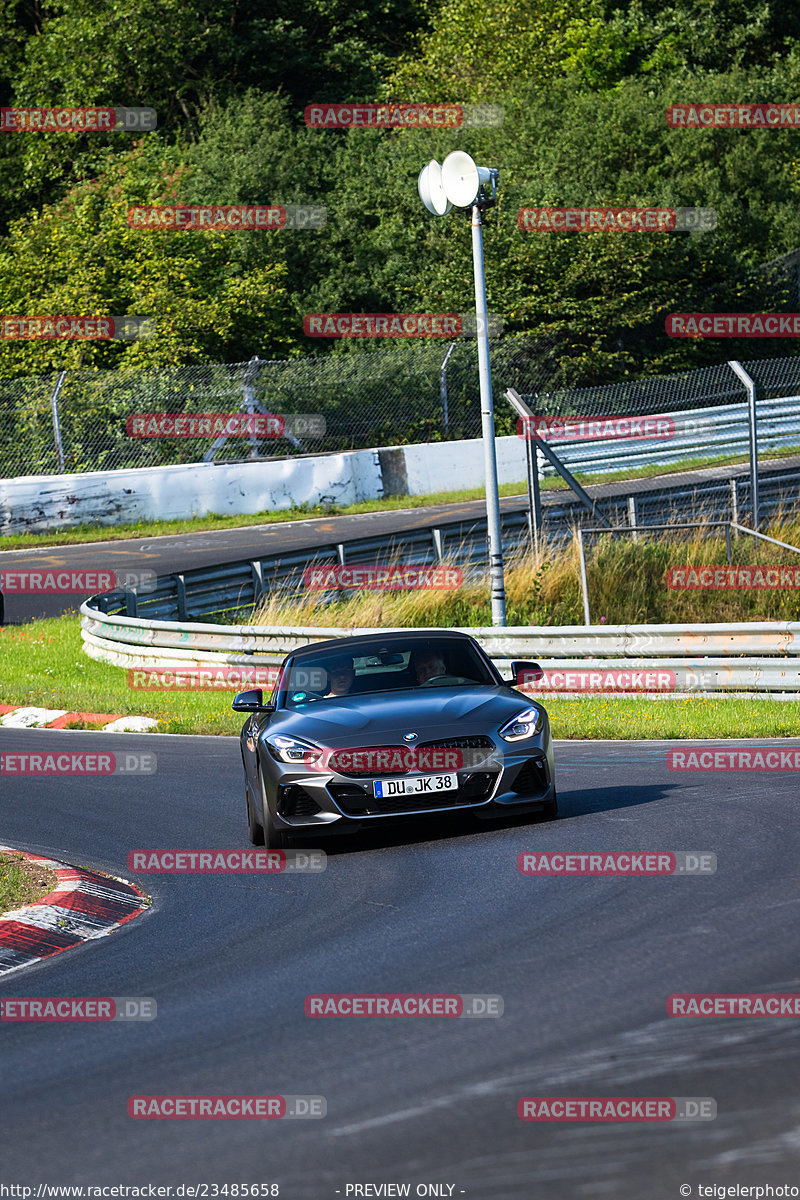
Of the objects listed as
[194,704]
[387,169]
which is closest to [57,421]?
[194,704]

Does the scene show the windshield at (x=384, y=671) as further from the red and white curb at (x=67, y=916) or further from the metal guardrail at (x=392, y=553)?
the metal guardrail at (x=392, y=553)

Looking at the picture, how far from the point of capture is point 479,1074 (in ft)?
16.1

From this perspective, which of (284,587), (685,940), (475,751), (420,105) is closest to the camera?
(685,940)

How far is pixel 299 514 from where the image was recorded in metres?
32.0

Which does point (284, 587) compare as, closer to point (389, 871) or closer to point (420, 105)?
point (389, 871)

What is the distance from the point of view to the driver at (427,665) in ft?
34.7

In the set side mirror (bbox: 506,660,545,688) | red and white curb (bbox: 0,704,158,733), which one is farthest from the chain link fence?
side mirror (bbox: 506,660,545,688)

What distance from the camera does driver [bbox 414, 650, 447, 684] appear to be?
10578 mm

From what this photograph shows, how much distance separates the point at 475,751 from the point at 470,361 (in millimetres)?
26115

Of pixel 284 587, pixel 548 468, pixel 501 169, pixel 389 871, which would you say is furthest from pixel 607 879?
pixel 501 169

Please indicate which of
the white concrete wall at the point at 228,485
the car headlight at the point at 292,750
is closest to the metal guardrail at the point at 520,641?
the car headlight at the point at 292,750

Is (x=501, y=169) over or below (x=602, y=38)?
below

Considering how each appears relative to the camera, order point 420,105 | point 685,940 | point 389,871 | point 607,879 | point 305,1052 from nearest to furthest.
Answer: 1. point 305,1052
2. point 685,940
3. point 607,879
4. point 389,871
5. point 420,105

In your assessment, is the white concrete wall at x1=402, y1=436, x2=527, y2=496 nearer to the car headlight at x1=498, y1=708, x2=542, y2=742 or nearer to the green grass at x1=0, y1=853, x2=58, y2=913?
the car headlight at x1=498, y1=708, x2=542, y2=742
